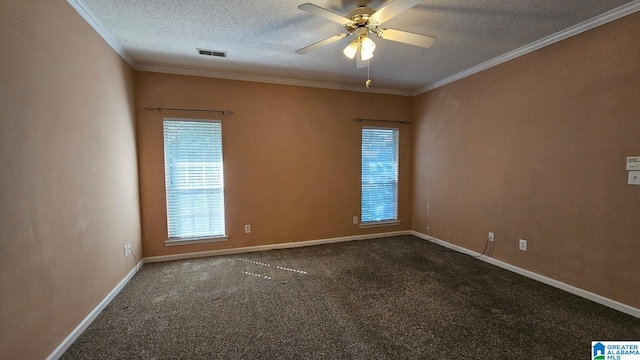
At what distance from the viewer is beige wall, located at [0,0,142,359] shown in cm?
137

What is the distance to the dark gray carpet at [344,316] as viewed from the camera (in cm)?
175

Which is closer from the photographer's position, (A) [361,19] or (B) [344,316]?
(A) [361,19]

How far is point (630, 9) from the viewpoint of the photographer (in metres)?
2.04

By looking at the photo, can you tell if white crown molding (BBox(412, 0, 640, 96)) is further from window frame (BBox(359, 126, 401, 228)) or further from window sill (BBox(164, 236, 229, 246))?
window sill (BBox(164, 236, 229, 246))

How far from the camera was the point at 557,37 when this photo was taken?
8.23 feet

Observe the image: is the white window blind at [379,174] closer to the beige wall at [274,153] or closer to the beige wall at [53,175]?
the beige wall at [274,153]

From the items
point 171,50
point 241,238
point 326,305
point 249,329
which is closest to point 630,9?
point 326,305

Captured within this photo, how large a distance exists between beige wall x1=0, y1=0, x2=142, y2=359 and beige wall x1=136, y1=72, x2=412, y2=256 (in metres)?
0.71

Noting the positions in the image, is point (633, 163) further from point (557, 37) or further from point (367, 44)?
point (367, 44)

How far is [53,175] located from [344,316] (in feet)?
7.93

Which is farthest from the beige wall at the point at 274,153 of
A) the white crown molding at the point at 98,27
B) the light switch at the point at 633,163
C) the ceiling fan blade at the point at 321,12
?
the light switch at the point at 633,163

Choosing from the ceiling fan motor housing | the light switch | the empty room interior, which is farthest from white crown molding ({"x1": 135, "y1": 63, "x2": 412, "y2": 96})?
the light switch

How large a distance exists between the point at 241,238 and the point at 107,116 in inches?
85.7

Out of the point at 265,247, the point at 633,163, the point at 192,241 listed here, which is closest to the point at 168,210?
the point at 192,241
